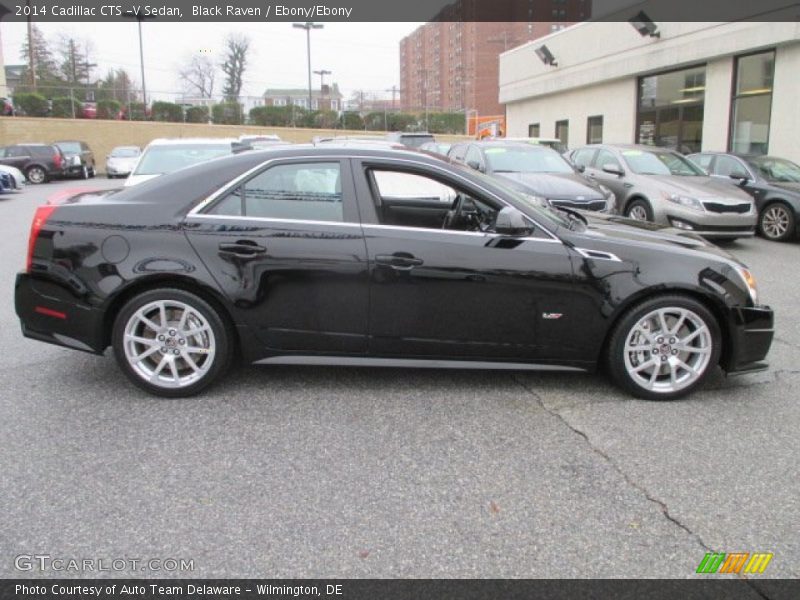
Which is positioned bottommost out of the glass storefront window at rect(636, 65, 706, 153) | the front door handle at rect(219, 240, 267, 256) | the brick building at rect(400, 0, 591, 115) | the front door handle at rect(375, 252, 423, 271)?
the front door handle at rect(375, 252, 423, 271)

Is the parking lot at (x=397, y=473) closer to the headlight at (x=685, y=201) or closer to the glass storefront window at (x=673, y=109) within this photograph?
the headlight at (x=685, y=201)

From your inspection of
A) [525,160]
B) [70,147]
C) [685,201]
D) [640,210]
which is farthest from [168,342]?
[70,147]

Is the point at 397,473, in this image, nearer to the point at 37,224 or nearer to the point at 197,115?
the point at 37,224

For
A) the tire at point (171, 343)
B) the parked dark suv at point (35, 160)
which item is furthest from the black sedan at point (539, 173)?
the parked dark suv at point (35, 160)

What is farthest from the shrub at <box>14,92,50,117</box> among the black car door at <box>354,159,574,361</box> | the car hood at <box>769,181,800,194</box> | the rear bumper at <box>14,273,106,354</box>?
the black car door at <box>354,159,574,361</box>

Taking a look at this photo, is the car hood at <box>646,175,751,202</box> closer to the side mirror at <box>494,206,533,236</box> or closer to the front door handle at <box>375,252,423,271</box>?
the side mirror at <box>494,206,533,236</box>

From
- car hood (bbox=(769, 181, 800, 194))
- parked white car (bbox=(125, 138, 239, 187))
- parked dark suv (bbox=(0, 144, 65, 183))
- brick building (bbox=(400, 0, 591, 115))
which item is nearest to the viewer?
parked white car (bbox=(125, 138, 239, 187))

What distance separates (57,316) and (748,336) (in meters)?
4.48

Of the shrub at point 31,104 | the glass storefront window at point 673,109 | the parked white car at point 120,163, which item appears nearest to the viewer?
the glass storefront window at point 673,109

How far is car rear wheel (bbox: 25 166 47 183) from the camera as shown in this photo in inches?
1085

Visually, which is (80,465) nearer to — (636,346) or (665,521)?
(665,521)

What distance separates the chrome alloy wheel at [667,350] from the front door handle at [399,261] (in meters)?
1.46

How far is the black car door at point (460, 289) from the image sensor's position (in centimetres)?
425

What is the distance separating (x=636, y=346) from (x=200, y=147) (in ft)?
25.8
